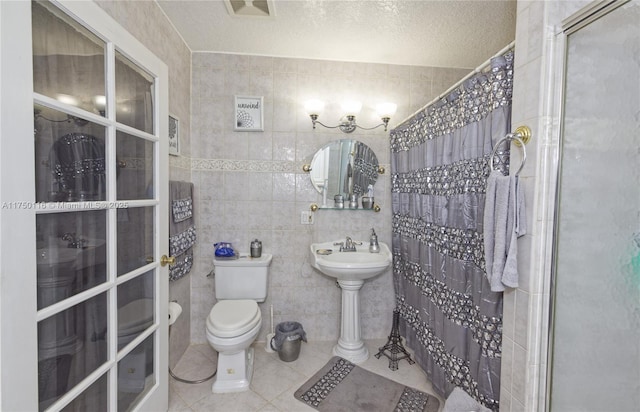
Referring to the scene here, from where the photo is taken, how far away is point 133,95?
1208 mm

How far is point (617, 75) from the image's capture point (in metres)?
0.83

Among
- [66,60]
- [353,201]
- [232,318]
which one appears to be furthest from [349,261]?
[66,60]

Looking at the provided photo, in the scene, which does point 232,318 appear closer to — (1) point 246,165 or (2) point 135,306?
(2) point 135,306

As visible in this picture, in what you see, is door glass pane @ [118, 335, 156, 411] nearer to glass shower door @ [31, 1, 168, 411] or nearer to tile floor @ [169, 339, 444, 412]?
glass shower door @ [31, 1, 168, 411]

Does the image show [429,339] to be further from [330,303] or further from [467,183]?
[467,183]

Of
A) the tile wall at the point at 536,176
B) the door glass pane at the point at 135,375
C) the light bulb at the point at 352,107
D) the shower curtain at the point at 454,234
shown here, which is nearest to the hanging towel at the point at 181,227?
the door glass pane at the point at 135,375

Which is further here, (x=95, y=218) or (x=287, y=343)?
(x=287, y=343)

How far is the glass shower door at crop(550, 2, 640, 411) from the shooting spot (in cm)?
80

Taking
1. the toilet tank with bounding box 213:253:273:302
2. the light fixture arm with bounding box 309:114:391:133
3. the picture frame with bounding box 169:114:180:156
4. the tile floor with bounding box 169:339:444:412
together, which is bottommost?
the tile floor with bounding box 169:339:444:412

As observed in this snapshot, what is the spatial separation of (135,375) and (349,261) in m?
1.39

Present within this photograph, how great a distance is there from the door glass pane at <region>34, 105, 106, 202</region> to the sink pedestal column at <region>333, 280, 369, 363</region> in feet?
5.36

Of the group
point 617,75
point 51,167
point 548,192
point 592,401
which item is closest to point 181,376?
point 51,167

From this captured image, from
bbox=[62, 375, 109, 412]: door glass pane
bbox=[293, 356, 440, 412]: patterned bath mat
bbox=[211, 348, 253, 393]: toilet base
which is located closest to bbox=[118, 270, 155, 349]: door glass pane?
bbox=[62, 375, 109, 412]: door glass pane

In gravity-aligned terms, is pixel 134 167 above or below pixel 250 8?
below
